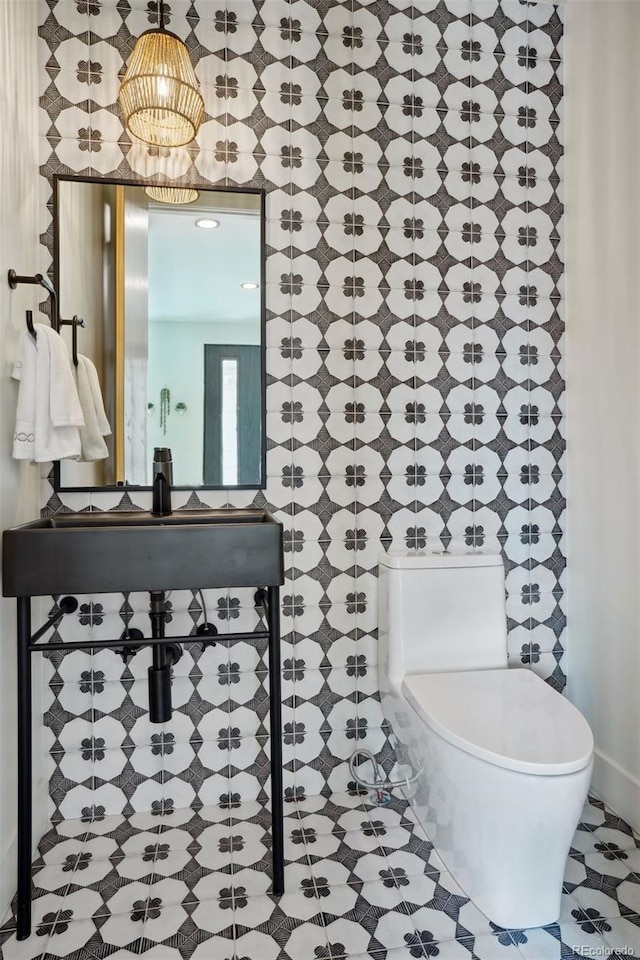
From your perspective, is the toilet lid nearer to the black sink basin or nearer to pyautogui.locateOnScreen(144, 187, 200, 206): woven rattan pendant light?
the black sink basin

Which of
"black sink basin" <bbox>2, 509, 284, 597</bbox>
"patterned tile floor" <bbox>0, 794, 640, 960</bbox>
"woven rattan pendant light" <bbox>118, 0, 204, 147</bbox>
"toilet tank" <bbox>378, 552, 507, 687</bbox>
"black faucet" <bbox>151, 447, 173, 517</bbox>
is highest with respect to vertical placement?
"woven rattan pendant light" <bbox>118, 0, 204, 147</bbox>

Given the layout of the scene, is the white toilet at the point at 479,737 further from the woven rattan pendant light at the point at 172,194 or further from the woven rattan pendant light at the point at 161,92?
the woven rattan pendant light at the point at 161,92

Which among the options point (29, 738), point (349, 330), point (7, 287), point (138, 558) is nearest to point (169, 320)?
point (7, 287)

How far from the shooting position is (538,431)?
7.13 feet

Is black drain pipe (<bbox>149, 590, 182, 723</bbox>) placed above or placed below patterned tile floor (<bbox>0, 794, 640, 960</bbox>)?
above

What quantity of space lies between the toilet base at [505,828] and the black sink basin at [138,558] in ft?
2.04

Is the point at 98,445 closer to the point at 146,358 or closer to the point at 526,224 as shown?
the point at 146,358

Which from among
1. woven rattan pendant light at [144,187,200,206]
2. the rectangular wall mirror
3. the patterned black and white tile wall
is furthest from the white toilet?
woven rattan pendant light at [144,187,200,206]

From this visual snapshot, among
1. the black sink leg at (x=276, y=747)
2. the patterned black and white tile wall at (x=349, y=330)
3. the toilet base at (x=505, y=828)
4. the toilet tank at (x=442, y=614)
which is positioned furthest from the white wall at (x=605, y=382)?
the black sink leg at (x=276, y=747)

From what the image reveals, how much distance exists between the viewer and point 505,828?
54.3 inches

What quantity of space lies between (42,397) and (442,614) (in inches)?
51.4

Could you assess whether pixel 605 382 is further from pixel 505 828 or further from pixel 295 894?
pixel 295 894

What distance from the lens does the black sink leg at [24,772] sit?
4.72 feet

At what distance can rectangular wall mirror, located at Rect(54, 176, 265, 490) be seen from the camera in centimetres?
192
